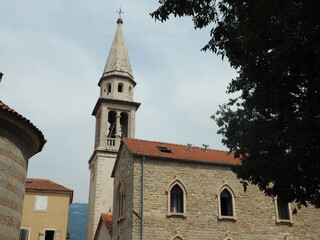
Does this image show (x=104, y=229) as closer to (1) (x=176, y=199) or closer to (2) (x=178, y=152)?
(1) (x=176, y=199)

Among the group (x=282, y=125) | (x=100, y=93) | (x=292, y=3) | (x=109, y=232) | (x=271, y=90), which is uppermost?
(x=100, y=93)

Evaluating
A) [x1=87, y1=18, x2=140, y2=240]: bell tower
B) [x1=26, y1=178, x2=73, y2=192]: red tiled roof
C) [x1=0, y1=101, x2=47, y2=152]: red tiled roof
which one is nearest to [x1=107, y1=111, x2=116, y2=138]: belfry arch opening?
[x1=87, y1=18, x2=140, y2=240]: bell tower

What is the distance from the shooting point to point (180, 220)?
71.5 feet

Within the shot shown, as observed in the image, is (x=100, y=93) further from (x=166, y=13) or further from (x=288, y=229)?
(x=166, y=13)

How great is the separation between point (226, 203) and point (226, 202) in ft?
0.21

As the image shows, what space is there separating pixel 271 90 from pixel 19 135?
8.18m

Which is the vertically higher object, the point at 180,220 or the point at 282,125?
the point at 282,125

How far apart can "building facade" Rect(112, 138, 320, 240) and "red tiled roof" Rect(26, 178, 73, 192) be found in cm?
617

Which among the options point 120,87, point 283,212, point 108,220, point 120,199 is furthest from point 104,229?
point 120,87

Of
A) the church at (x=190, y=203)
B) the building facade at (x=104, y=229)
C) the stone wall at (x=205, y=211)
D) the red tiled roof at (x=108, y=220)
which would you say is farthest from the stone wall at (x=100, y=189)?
the stone wall at (x=205, y=211)

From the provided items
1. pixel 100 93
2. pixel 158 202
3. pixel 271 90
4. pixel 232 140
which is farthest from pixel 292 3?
pixel 100 93

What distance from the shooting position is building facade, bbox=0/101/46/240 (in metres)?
11.9

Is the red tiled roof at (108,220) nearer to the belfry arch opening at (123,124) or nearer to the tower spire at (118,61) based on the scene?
the belfry arch opening at (123,124)

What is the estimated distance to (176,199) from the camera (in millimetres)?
22500
